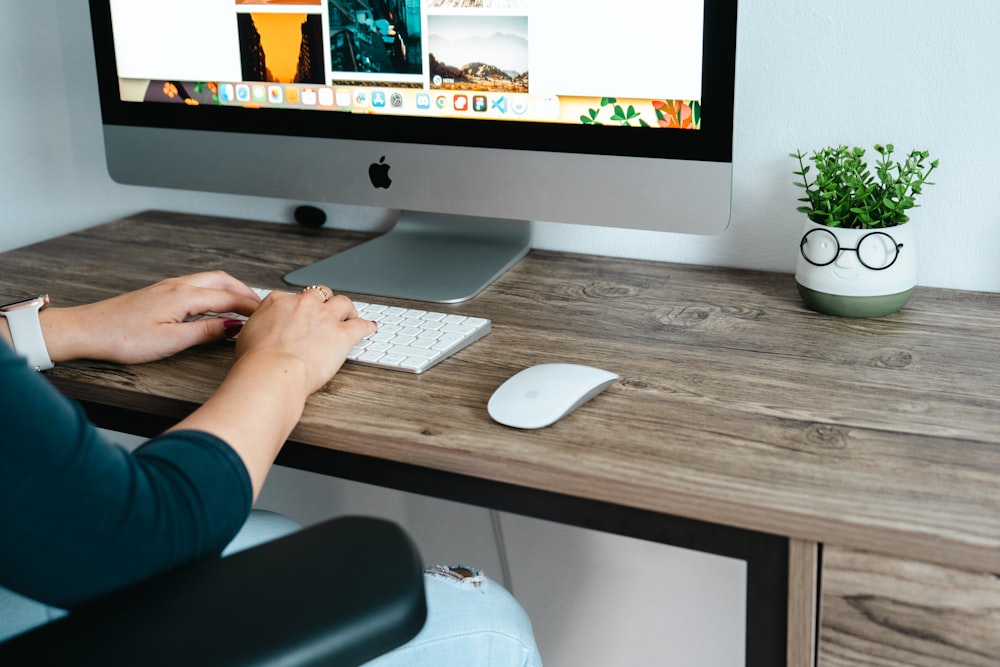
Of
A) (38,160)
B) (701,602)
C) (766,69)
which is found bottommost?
(701,602)

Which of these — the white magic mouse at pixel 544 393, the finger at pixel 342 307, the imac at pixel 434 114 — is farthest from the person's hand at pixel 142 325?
the white magic mouse at pixel 544 393

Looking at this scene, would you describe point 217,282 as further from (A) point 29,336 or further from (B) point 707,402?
(B) point 707,402

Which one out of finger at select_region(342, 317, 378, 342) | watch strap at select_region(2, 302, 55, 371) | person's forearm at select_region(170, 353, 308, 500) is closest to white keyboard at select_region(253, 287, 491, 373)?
finger at select_region(342, 317, 378, 342)

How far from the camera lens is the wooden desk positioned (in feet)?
2.14

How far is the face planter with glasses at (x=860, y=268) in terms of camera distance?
993 mm

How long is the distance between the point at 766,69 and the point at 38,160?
1249 mm

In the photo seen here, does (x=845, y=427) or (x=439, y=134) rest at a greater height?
(x=439, y=134)

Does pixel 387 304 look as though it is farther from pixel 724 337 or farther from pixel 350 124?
pixel 724 337

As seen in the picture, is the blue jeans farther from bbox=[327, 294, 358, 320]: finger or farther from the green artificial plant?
the green artificial plant

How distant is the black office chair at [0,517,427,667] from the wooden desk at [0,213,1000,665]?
7.8 inches

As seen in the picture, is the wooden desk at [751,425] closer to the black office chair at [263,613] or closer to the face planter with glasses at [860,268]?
the face planter with glasses at [860,268]

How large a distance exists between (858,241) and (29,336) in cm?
85

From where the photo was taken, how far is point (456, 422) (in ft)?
2.61

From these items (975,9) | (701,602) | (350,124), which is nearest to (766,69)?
(975,9)
